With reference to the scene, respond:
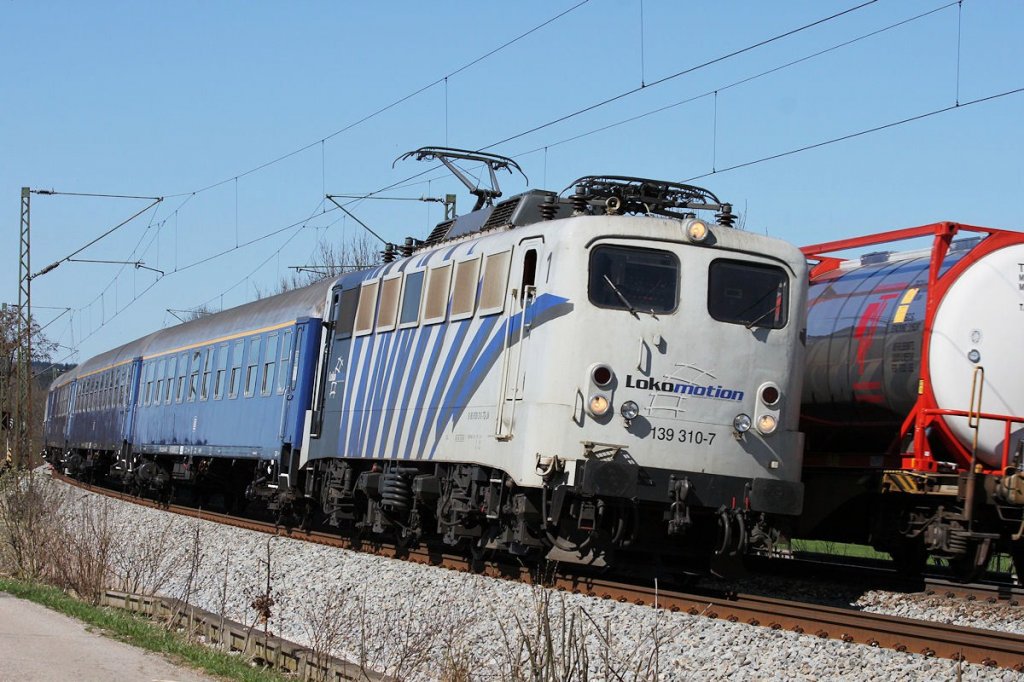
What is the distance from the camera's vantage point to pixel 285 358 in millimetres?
20766

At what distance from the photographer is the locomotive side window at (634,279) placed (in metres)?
12.1

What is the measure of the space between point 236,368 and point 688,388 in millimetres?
13587

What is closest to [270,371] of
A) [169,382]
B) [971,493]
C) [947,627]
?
[169,382]

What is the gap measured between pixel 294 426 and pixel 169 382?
34.5 feet

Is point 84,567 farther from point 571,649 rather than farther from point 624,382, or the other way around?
point 571,649

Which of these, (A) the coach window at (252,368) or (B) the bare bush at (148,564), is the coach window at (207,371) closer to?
(A) the coach window at (252,368)

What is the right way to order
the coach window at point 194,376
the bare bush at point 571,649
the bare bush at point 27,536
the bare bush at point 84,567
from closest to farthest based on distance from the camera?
the bare bush at point 571,649
the bare bush at point 84,567
the bare bush at point 27,536
the coach window at point 194,376

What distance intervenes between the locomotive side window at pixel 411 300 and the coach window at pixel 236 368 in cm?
873

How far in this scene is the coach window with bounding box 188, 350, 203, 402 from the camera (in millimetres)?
26891

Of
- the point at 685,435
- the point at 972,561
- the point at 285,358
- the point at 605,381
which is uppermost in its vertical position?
the point at 285,358

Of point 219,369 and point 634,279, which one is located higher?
point 219,369

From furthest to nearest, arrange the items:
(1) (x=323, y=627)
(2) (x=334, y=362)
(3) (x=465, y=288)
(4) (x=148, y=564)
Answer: (2) (x=334, y=362), (4) (x=148, y=564), (3) (x=465, y=288), (1) (x=323, y=627)

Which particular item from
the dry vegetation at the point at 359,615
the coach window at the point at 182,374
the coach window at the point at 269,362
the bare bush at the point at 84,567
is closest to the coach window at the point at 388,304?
the dry vegetation at the point at 359,615

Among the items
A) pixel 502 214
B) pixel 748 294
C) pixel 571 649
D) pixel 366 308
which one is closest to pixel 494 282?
pixel 502 214
